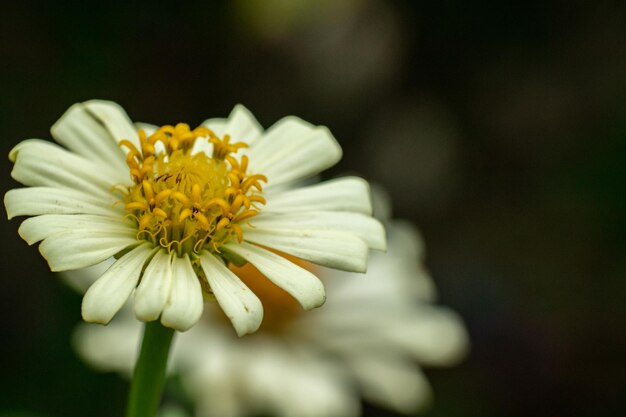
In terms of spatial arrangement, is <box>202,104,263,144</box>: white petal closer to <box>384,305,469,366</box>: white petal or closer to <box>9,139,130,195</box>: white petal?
<box>9,139,130,195</box>: white petal

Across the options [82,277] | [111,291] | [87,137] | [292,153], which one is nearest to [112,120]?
[87,137]

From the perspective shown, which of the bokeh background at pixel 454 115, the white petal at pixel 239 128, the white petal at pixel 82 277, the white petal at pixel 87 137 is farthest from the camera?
the bokeh background at pixel 454 115

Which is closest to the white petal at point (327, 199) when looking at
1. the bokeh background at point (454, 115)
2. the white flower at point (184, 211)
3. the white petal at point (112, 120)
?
the white flower at point (184, 211)

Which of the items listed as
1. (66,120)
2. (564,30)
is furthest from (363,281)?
(564,30)

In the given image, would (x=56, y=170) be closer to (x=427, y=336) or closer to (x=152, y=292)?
(x=152, y=292)

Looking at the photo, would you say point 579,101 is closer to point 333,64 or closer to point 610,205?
point 610,205

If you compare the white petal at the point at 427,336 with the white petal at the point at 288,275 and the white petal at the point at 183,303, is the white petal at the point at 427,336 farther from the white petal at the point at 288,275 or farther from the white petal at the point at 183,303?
the white petal at the point at 183,303
